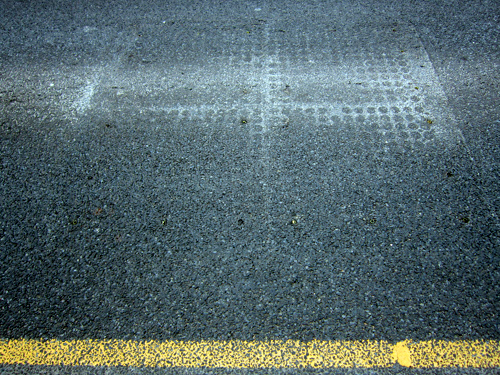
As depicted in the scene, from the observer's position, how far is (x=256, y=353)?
2.02m

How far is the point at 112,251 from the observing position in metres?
2.44

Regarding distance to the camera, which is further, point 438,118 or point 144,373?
point 438,118

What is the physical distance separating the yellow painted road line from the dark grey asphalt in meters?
0.06

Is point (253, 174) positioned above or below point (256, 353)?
above

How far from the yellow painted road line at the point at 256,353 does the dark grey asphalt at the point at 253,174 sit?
65 mm

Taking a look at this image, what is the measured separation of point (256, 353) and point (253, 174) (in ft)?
4.51

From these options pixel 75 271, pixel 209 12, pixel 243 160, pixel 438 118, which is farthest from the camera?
pixel 209 12

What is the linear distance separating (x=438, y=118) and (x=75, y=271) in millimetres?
3344

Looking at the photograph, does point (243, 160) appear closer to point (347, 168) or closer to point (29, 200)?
point (347, 168)

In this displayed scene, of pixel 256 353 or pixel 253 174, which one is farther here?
pixel 253 174

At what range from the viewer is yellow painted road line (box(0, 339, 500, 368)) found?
1.98m

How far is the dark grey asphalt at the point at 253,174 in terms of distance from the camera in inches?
86.2

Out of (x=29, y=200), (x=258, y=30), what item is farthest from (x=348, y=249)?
(x=258, y=30)

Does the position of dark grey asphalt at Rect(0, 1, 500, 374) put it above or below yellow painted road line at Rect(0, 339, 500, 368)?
above
